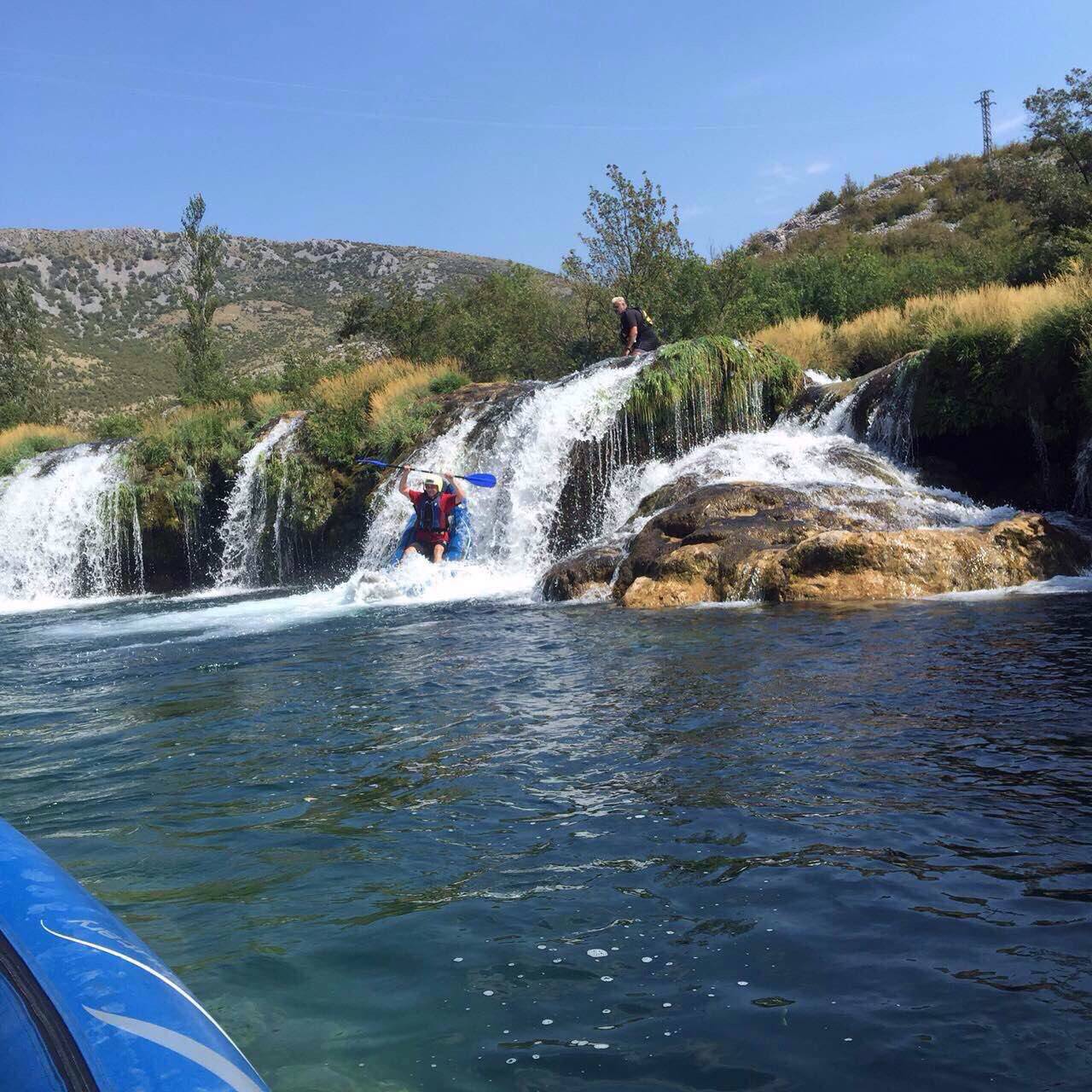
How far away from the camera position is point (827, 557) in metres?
9.31

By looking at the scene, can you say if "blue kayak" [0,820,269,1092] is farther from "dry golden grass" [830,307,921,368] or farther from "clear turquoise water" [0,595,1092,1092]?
"dry golden grass" [830,307,921,368]

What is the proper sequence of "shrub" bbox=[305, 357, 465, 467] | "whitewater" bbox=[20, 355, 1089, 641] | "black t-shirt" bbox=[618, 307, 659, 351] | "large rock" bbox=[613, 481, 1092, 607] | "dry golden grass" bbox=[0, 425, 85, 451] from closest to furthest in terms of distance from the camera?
"large rock" bbox=[613, 481, 1092, 607] → "whitewater" bbox=[20, 355, 1089, 641] → "black t-shirt" bbox=[618, 307, 659, 351] → "shrub" bbox=[305, 357, 465, 467] → "dry golden grass" bbox=[0, 425, 85, 451]

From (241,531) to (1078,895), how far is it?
17639 mm

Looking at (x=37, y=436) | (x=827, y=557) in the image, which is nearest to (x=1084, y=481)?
(x=827, y=557)

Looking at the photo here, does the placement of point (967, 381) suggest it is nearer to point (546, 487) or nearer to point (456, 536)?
point (546, 487)

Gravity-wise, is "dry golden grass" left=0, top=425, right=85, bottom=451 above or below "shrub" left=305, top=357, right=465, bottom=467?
above

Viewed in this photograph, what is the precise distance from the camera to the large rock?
9172mm

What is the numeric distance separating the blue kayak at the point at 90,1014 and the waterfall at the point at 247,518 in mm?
17018

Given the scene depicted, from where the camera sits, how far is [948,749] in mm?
4391

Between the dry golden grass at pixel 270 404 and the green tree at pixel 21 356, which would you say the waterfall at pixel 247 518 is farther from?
the green tree at pixel 21 356

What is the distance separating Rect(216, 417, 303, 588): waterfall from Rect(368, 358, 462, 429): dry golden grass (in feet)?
5.45

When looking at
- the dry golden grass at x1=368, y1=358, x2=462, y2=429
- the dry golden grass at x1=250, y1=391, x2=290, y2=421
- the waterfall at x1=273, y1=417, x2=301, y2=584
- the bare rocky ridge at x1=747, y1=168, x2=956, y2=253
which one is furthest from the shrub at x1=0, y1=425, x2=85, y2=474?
the bare rocky ridge at x1=747, y1=168, x2=956, y2=253

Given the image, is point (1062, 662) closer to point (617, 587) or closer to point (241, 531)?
point (617, 587)

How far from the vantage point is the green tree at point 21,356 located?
1329 inches
